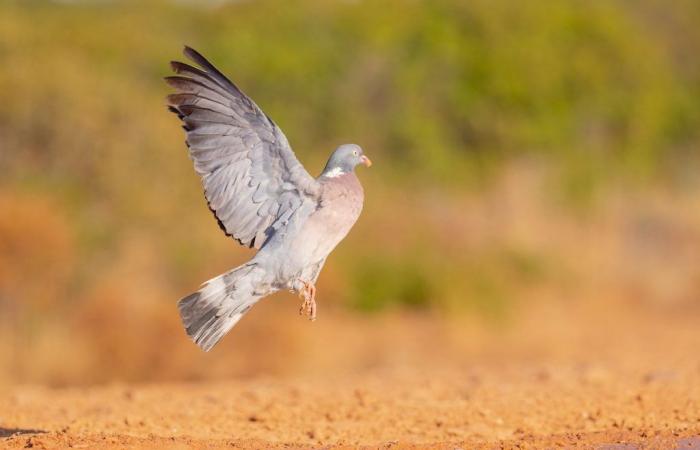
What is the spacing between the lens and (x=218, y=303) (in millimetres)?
7176

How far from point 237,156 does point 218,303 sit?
85 centimetres

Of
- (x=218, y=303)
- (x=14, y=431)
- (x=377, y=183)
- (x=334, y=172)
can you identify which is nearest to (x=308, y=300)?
(x=218, y=303)

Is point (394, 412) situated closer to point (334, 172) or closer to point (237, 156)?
point (334, 172)

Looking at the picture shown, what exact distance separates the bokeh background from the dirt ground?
367 centimetres

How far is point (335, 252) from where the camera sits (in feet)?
58.5

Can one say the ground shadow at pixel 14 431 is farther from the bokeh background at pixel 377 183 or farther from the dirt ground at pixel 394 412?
the bokeh background at pixel 377 183

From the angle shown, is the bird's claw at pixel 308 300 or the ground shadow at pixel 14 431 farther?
the ground shadow at pixel 14 431

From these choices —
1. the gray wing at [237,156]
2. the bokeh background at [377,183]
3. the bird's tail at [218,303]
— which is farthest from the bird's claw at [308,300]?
the bokeh background at [377,183]

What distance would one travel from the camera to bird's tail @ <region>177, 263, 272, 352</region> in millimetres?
7145

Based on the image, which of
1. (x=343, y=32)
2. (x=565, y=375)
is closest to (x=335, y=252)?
(x=565, y=375)

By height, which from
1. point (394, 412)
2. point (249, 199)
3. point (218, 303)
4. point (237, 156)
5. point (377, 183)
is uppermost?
point (377, 183)

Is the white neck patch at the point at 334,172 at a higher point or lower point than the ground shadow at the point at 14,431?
higher

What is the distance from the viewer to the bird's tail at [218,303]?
714cm

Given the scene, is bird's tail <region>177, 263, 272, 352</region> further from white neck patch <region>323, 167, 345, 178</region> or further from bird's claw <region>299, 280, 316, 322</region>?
white neck patch <region>323, 167, 345, 178</region>
